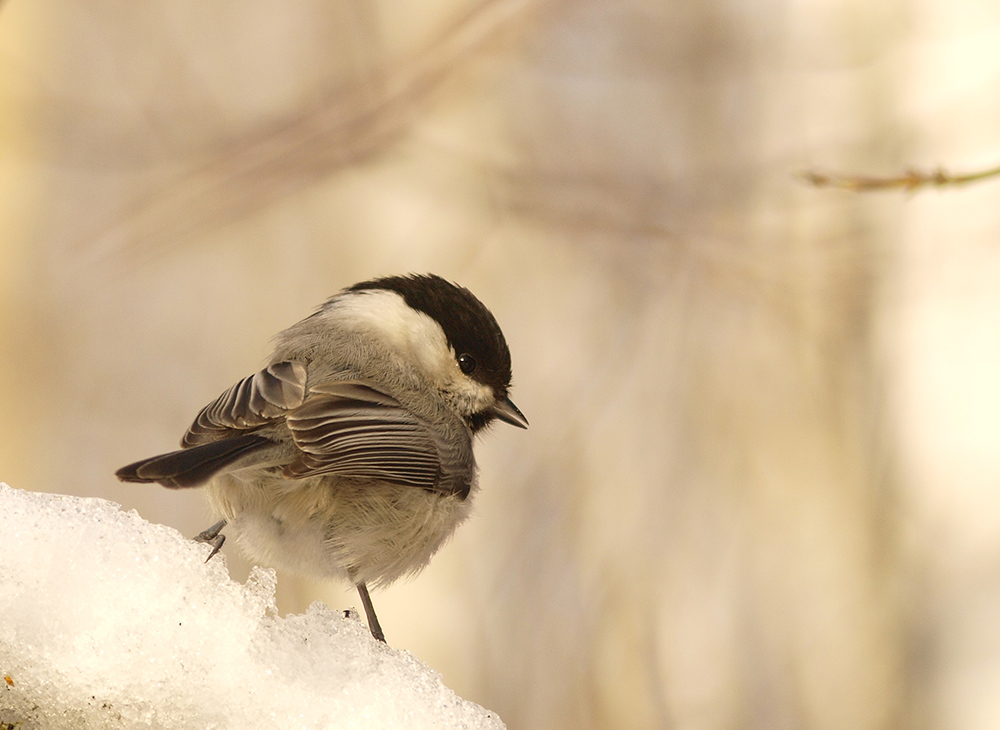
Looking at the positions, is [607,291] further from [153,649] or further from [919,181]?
[153,649]

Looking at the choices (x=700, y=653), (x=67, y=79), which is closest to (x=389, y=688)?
(x=700, y=653)

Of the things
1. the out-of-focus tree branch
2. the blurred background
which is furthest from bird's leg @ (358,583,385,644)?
the out-of-focus tree branch

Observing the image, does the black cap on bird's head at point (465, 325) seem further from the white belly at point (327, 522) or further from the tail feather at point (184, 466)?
the tail feather at point (184, 466)

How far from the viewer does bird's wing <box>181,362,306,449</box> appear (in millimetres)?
1094

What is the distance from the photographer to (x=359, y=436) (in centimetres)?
113

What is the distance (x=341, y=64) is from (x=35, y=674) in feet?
7.91

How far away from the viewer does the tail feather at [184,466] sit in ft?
2.77

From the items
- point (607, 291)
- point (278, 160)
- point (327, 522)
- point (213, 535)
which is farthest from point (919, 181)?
point (278, 160)

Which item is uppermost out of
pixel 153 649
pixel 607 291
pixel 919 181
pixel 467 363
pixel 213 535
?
pixel 919 181

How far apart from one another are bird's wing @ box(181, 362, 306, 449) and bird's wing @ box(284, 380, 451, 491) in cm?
2

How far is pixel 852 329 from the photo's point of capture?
2.62 m

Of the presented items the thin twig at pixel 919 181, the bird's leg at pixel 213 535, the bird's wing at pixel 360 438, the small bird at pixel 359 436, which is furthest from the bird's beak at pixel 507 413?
the thin twig at pixel 919 181

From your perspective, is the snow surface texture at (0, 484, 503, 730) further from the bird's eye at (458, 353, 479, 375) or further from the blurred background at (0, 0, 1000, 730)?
the blurred background at (0, 0, 1000, 730)

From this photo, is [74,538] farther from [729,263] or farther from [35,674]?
[729,263]
